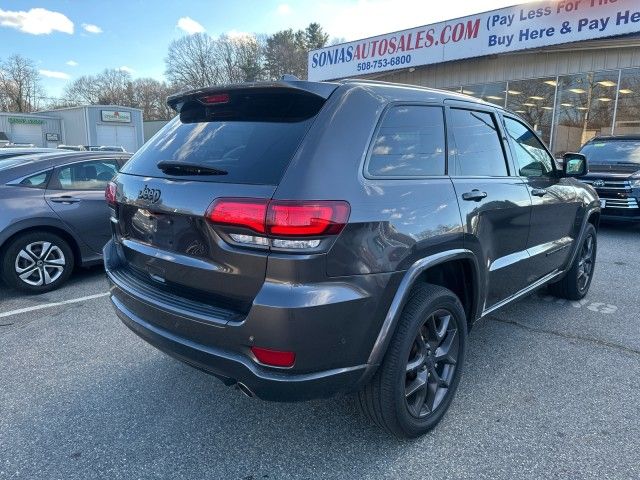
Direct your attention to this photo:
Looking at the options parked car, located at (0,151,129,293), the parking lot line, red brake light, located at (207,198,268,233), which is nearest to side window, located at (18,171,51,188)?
parked car, located at (0,151,129,293)

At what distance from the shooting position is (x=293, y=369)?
1976 millimetres

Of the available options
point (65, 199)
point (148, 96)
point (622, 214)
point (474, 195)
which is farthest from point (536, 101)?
point (148, 96)

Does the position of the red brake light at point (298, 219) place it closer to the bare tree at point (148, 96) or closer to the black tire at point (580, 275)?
the black tire at point (580, 275)

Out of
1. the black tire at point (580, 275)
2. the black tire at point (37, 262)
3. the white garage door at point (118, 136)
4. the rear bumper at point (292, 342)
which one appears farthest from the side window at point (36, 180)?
the white garage door at point (118, 136)

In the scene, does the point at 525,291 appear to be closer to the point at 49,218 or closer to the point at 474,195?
the point at 474,195

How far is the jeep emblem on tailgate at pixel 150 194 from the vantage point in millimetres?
2350

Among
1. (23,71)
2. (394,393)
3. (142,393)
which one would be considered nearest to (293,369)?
(394,393)

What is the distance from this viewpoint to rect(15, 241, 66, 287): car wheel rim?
484cm

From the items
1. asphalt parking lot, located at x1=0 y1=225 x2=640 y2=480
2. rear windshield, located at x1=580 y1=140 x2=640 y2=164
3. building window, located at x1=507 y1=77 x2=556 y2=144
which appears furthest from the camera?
building window, located at x1=507 y1=77 x2=556 y2=144

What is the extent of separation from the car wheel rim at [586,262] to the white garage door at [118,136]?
40314 mm

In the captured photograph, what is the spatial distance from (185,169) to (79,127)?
43593 mm

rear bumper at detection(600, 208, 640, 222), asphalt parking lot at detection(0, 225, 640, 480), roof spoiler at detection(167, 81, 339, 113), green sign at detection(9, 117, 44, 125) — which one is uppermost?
green sign at detection(9, 117, 44, 125)

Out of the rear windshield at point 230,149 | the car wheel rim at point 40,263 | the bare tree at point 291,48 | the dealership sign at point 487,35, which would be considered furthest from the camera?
the bare tree at point 291,48

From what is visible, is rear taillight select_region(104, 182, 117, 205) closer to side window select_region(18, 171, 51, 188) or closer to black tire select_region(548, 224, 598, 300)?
side window select_region(18, 171, 51, 188)
